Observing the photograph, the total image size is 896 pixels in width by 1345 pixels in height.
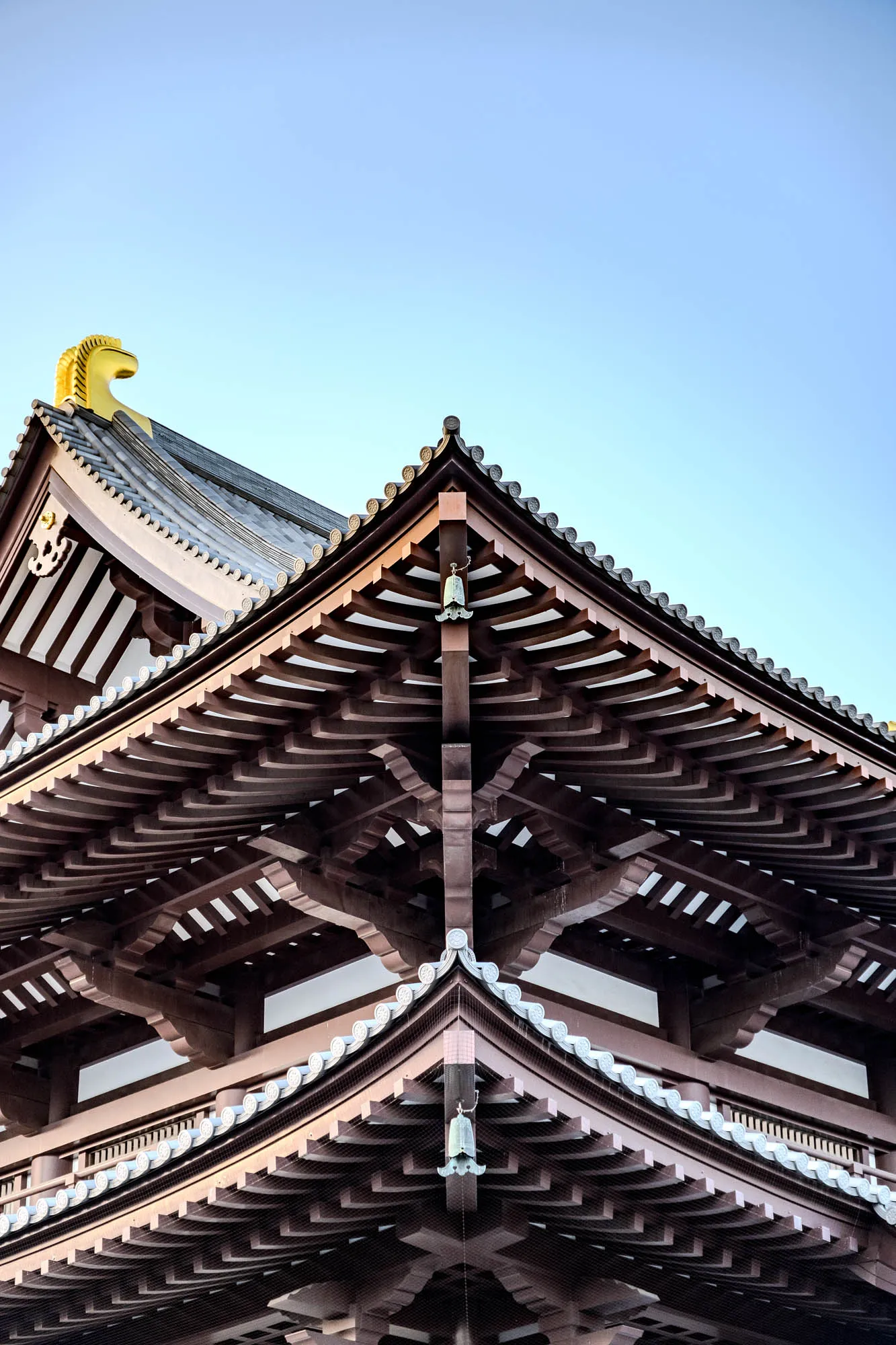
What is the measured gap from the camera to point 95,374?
51.3ft

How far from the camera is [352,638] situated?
9203mm

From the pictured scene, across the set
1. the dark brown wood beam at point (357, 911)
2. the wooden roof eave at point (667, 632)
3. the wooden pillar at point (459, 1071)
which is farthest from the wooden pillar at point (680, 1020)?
the wooden pillar at point (459, 1071)

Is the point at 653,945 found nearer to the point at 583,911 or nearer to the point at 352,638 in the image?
the point at 583,911

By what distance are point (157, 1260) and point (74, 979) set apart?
2.62 m

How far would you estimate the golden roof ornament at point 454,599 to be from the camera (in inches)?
340

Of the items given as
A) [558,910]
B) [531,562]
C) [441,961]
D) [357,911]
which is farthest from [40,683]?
[441,961]

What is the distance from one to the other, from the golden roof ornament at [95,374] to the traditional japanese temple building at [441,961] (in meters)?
2.22

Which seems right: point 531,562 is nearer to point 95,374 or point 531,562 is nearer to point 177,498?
point 177,498

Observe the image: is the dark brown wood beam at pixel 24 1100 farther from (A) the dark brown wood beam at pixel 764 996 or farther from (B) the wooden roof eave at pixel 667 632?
(B) the wooden roof eave at pixel 667 632

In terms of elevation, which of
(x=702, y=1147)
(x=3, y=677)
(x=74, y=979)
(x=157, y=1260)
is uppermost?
(x=3, y=677)

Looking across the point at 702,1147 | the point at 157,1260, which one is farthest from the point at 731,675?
the point at 157,1260

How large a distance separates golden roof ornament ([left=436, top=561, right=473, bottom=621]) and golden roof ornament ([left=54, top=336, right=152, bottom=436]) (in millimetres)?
7614

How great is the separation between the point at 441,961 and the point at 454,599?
72.9 inches

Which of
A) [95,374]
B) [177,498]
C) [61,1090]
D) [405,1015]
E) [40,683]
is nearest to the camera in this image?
[405,1015]
